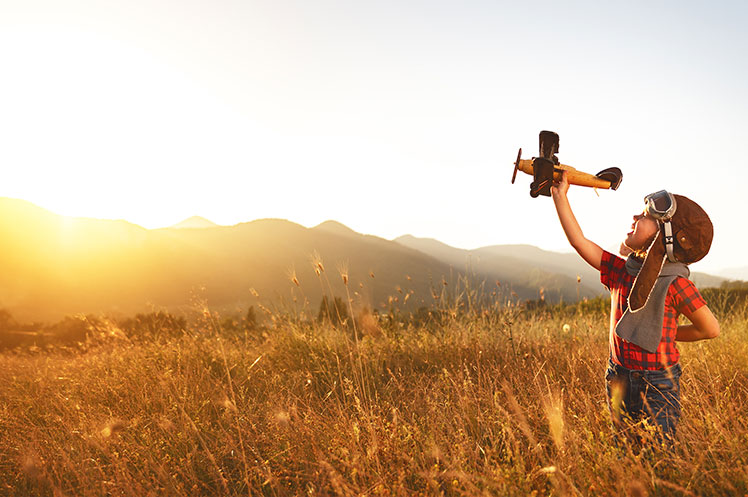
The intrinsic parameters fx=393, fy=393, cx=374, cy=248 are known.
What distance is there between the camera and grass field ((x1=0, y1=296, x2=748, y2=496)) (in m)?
1.99

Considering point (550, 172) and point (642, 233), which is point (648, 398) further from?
point (550, 172)

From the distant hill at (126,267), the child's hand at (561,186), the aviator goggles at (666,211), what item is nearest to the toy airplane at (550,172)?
the child's hand at (561,186)

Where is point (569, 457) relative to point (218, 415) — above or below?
above

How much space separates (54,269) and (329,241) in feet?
195

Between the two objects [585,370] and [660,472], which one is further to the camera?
[585,370]

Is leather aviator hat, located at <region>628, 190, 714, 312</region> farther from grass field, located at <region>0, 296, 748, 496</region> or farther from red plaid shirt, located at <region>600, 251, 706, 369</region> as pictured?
grass field, located at <region>0, 296, 748, 496</region>

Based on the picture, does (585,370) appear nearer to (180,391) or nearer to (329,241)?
(180,391)

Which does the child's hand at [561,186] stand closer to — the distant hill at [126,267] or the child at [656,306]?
the child at [656,306]

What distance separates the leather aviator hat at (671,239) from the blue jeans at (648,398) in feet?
1.30

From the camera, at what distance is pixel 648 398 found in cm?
201

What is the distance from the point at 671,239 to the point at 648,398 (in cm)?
82

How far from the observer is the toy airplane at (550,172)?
194 cm

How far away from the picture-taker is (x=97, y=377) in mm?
4598

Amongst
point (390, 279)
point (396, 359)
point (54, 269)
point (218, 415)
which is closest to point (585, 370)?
point (396, 359)
